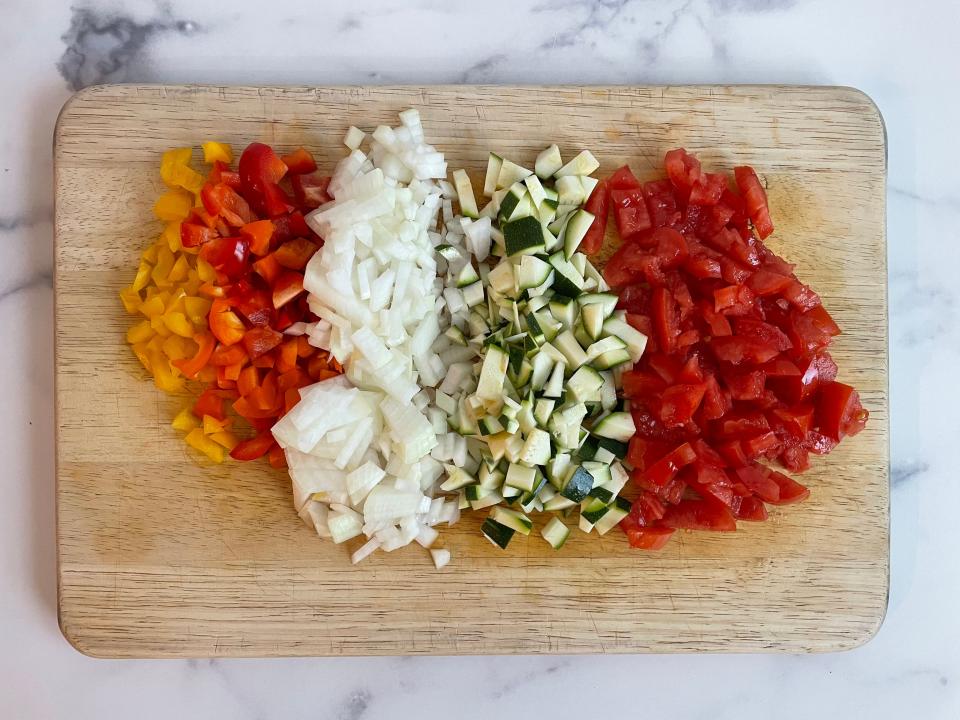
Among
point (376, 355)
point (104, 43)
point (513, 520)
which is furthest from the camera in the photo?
point (104, 43)

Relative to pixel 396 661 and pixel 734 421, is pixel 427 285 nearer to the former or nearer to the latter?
pixel 734 421

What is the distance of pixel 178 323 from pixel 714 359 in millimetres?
1623

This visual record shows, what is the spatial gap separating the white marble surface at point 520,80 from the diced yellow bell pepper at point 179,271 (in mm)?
545

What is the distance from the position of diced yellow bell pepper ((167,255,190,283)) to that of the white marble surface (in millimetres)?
545

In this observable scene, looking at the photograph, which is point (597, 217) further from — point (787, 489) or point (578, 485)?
point (787, 489)

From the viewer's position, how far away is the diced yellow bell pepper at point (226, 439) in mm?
2369

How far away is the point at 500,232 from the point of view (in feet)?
7.79

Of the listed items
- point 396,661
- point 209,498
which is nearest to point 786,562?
point 396,661

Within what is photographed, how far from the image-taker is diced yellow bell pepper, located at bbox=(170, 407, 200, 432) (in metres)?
2.39

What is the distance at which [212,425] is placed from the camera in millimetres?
2334

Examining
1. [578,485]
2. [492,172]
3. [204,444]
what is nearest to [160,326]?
[204,444]

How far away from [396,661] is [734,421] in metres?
1.36

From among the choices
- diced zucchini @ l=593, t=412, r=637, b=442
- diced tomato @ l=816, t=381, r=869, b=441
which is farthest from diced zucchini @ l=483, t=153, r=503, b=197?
diced tomato @ l=816, t=381, r=869, b=441

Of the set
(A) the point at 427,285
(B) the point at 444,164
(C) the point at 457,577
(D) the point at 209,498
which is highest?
(B) the point at 444,164
